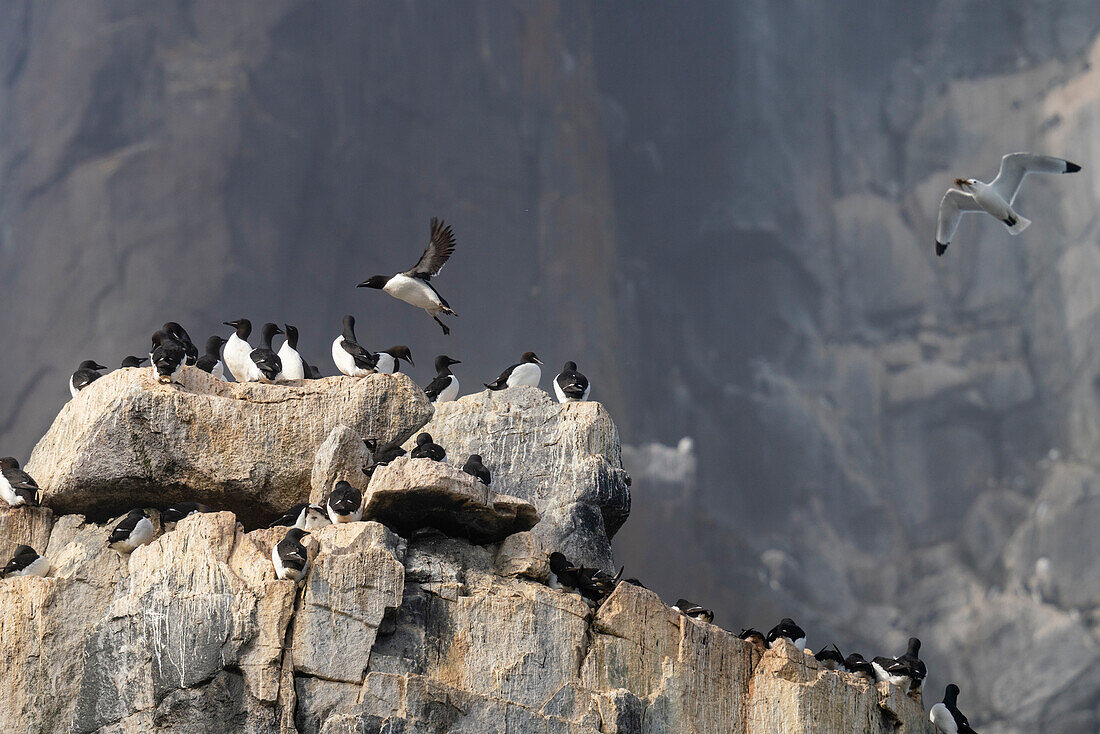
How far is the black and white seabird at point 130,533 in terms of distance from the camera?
16453 mm

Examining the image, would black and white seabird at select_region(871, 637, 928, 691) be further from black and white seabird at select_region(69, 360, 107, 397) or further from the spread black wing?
black and white seabird at select_region(69, 360, 107, 397)

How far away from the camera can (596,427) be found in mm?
19031

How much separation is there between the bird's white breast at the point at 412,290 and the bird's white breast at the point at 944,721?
29.0 ft

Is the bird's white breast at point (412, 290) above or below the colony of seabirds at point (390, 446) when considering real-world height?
above

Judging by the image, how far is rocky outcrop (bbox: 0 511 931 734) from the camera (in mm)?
14438

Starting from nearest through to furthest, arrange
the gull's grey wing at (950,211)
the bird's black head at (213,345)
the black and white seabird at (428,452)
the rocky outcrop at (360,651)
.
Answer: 1. the rocky outcrop at (360,651)
2. the black and white seabird at (428,452)
3. the bird's black head at (213,345)
4. the gull's grey wing at (950,211)

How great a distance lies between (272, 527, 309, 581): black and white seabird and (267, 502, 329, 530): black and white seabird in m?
1.31

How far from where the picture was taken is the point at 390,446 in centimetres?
1827

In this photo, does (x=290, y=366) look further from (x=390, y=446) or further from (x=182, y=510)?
(x=182, y=510)

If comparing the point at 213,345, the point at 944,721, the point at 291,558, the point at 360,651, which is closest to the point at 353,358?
the point at 213,345

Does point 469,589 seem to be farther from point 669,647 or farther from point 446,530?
point 669,647

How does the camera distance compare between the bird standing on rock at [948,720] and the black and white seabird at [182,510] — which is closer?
the black and white seabird at [182,510]

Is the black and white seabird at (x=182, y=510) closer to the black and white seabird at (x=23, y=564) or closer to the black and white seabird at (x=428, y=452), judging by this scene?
the black and white seabird at (x=23, y=564)

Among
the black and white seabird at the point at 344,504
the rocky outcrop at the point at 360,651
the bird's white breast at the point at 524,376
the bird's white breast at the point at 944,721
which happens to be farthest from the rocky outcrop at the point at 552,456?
the bird's white breast at the point at 944,721
